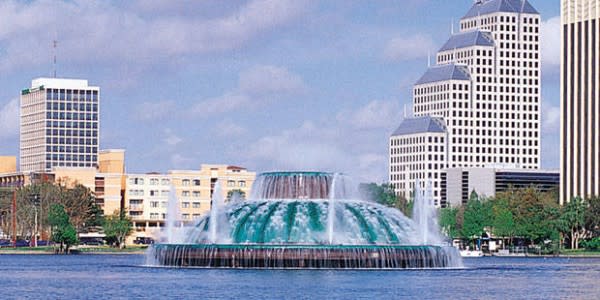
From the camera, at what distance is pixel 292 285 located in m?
72.2

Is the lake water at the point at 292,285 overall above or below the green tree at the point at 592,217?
below

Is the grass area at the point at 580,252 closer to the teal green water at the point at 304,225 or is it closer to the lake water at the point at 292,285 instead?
the lake water at the point at 292,285

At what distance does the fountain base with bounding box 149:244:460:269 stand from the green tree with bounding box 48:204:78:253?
91122 millimetres

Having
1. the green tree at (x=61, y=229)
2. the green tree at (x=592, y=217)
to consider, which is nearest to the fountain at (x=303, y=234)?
the green tree at (x=61, y=229)

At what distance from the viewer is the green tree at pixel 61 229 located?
17975 cm

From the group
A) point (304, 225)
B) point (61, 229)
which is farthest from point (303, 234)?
point (61, 229)

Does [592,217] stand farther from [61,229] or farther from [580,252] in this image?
[61,229]

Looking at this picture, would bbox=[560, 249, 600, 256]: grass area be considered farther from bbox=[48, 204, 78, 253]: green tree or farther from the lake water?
the lake water

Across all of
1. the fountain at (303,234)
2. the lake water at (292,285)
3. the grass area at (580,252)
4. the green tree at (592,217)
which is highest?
the green tree at (592,217)

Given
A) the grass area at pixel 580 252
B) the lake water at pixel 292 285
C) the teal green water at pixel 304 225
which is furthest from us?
the grass area at pixel 580 252

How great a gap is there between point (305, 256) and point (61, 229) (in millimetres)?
100117

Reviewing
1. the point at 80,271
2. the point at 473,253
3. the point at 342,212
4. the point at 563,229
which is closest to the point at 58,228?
the point at 473,253

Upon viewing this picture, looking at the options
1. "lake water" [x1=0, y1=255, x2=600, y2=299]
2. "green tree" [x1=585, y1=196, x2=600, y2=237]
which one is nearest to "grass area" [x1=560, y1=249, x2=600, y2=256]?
"green tree" [x1=585, y1=196, x2=600, y2=237]

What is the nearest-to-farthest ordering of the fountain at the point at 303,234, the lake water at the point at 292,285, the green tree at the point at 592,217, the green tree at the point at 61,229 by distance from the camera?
the lake water at the point at 292,285
the fountain at the point at 303,234
the green tree at the point at 61,229
the green tree at the point at 592,217
